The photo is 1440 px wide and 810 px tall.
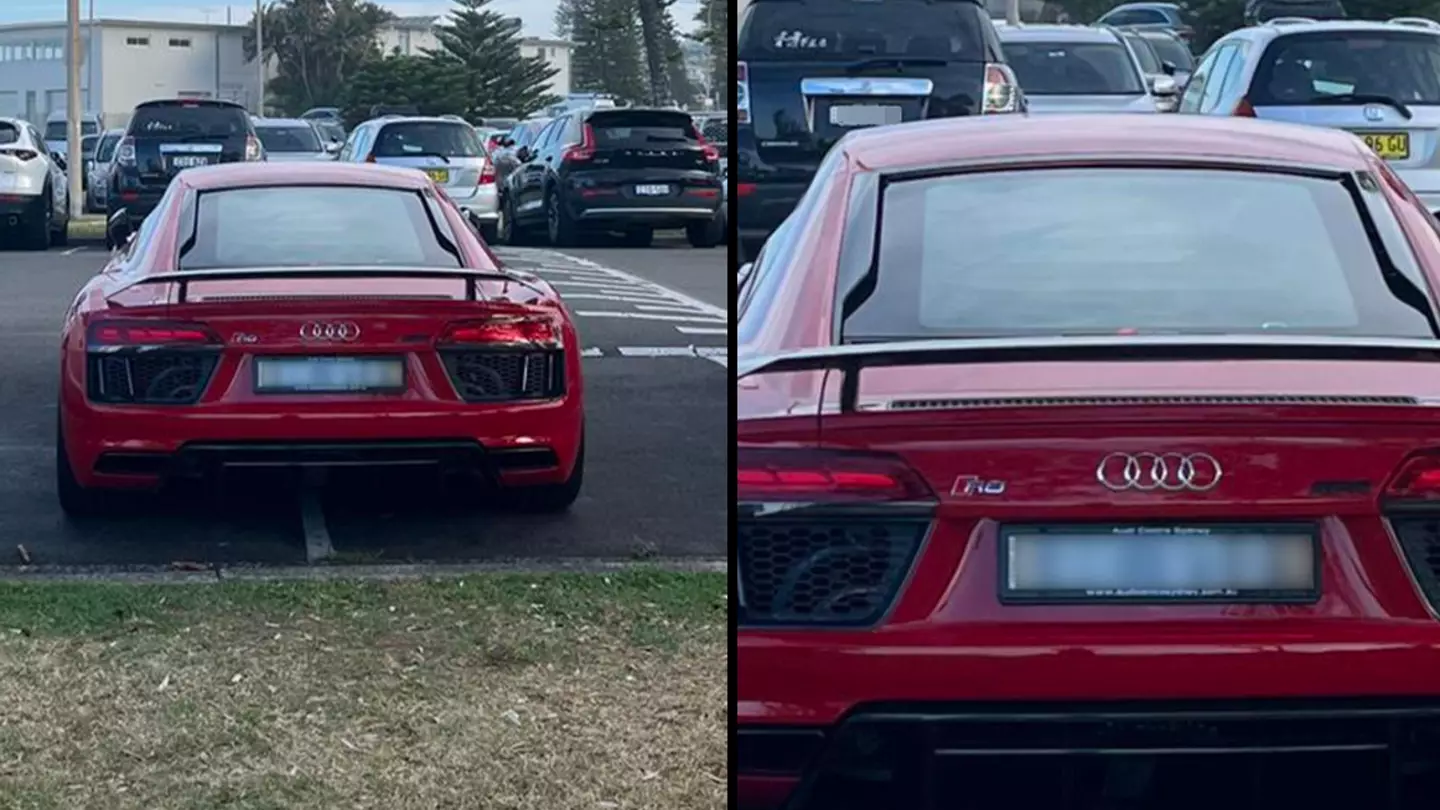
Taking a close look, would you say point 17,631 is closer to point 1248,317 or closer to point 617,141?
point 617,141

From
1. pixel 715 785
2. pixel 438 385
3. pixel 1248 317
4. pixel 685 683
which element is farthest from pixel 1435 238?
pixel 438 385

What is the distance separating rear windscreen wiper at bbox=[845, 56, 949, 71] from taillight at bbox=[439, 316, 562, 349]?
4.08 ft

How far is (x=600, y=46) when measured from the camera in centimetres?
375

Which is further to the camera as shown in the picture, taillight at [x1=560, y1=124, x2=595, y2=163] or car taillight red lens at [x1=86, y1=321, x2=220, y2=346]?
taillight at [x1=560, y1=124, x2=595, y2=163]

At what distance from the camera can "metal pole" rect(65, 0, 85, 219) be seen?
12.6 feet

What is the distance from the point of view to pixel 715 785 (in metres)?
3.66

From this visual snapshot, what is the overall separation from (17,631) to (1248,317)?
2627mm

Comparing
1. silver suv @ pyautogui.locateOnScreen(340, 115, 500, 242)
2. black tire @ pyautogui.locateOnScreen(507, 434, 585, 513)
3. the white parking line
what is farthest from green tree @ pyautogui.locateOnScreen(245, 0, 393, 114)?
black tire @ pyautogui.locateOnScreen(507, 434, 585, 513)

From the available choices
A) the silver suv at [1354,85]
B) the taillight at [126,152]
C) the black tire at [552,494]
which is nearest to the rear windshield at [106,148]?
the taillight at [126,152]

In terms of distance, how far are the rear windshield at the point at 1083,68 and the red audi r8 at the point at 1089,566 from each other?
2159 millimetres

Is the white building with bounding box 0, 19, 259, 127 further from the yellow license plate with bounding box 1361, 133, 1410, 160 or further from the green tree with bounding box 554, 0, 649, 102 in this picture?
the yellow license plate with bounding box 1361, 133, 1410, 160

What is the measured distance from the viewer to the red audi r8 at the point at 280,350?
4.38m

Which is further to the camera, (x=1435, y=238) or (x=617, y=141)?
(x=617, y=141)

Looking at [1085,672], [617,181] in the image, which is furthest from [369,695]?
[617,181]
